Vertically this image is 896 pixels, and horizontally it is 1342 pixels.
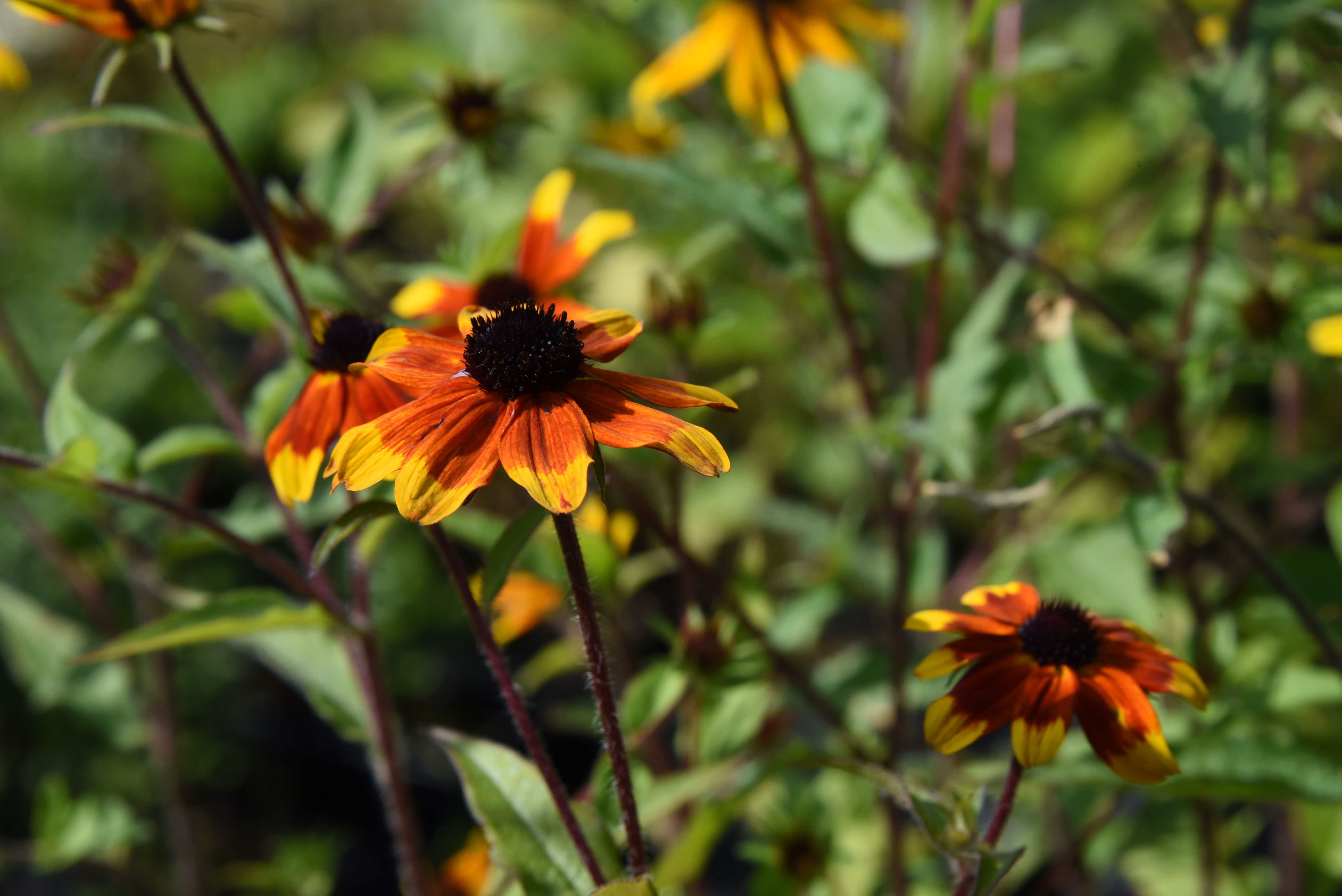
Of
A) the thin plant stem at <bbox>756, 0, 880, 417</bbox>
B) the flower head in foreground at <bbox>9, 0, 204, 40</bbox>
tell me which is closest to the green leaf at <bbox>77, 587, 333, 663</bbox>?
the flower head in foreground at <bbox>9, 0, 204, 40</bbox>

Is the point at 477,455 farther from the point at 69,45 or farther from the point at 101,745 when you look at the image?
the point at 69,45

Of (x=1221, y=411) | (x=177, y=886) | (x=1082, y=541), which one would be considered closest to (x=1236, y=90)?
(x=1082, y=541)

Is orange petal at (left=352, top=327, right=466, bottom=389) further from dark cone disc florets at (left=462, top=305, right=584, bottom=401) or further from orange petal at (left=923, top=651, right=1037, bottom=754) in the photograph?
orange petal at (left=923, top=651, right=1037, bottom=754)

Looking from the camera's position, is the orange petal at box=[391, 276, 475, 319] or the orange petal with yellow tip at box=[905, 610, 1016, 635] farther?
the orange petal at box=[391, 276, 475, 319]

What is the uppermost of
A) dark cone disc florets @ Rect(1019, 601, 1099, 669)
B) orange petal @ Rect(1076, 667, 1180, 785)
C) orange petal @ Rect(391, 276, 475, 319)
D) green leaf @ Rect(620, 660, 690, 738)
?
orange petal @ Rect(391, 276, 475, 319)

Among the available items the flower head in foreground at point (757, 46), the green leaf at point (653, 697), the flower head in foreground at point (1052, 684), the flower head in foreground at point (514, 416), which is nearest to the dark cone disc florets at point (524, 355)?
the flower head in foreground at point (514, 416)

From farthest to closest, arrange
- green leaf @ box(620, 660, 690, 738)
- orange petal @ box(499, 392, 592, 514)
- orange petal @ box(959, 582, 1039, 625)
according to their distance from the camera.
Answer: green leaf @ box(620, 660, 690, 738) → orange petal @ box(959, 582, 1039, 625) → orange petal @ box(499, 392, 592, 514)

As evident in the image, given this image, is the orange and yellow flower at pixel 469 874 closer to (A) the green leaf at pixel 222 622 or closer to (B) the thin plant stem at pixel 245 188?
(A) the green leaf at pixel 222 622

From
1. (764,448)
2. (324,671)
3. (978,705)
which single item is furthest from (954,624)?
(764,448)
